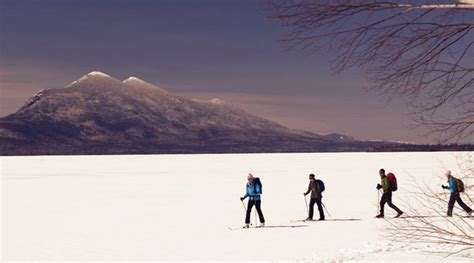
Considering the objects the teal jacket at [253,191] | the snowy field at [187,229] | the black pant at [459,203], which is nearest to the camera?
the black pant at [459,203]

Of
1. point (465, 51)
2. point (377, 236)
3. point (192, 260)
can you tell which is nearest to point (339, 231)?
point (377, 236)

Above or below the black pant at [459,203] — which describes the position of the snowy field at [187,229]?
below

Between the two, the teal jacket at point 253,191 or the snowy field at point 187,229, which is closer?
the snowy field at point 187,229

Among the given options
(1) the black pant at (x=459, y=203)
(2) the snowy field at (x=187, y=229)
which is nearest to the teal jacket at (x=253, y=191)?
(2) the snowy field at (x=187, y=229)

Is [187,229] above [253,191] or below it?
below

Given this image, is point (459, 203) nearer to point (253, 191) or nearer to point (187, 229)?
point (253, 191)

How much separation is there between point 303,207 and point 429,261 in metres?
12.1

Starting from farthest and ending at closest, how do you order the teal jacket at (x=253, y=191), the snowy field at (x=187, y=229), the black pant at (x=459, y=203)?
1. the teal jacket at (x=253, y=191)
2. the snowy field at (x=187, y=229)
3. the black pant at (x=459, y=203)

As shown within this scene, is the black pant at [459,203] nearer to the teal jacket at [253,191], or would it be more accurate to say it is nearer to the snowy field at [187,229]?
the snowy field at [187,229]

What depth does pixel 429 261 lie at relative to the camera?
9.11 m

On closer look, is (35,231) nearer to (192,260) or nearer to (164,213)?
(164,213)

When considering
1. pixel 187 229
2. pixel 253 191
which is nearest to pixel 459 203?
pixel 253 191

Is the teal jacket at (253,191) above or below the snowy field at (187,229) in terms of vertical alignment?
above

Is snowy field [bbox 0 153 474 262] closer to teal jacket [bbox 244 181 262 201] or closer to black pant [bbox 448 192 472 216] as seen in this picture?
black pant [bbox 448 192 472 216]
